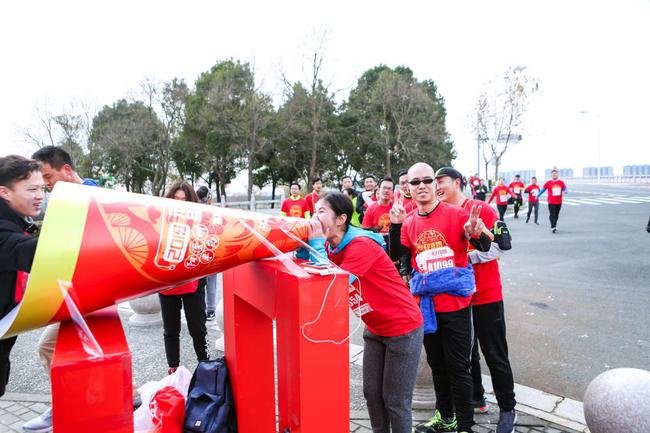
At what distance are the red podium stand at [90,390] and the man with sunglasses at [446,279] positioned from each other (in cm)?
213

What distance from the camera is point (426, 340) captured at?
3.36 metres

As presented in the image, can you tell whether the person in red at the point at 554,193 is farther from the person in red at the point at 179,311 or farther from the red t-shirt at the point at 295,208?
the person in red at the point at 179,311

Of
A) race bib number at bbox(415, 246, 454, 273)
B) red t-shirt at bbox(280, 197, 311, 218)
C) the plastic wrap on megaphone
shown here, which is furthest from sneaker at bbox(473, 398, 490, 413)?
red t-shirt at bbox(280, 197, 311, 218)

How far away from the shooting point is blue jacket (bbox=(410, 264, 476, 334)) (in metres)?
3.14

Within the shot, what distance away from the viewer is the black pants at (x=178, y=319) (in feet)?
14.0

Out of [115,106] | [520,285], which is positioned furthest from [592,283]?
[115,106]

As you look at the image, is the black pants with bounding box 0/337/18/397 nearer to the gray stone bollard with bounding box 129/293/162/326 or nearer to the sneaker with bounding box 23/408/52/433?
the sneaker with bounding box 23/408/52/433

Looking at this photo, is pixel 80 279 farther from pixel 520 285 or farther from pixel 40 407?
pixel 520 285

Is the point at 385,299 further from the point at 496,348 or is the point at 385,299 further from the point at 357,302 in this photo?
the point at 496,348

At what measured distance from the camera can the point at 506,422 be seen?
334 cm

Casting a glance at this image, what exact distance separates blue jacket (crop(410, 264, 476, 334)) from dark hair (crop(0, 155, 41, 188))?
273cm

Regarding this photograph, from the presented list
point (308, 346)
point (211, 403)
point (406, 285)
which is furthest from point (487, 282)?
point (211, 403)

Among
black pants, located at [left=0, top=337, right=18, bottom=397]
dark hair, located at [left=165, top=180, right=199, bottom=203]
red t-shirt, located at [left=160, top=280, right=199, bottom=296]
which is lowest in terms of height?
black pants, located at [left=0, top=337, right=18, bottom=397]

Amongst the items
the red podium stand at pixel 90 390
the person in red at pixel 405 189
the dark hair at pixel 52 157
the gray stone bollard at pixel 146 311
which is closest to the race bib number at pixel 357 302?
the red podium stand at pixel 90 390
